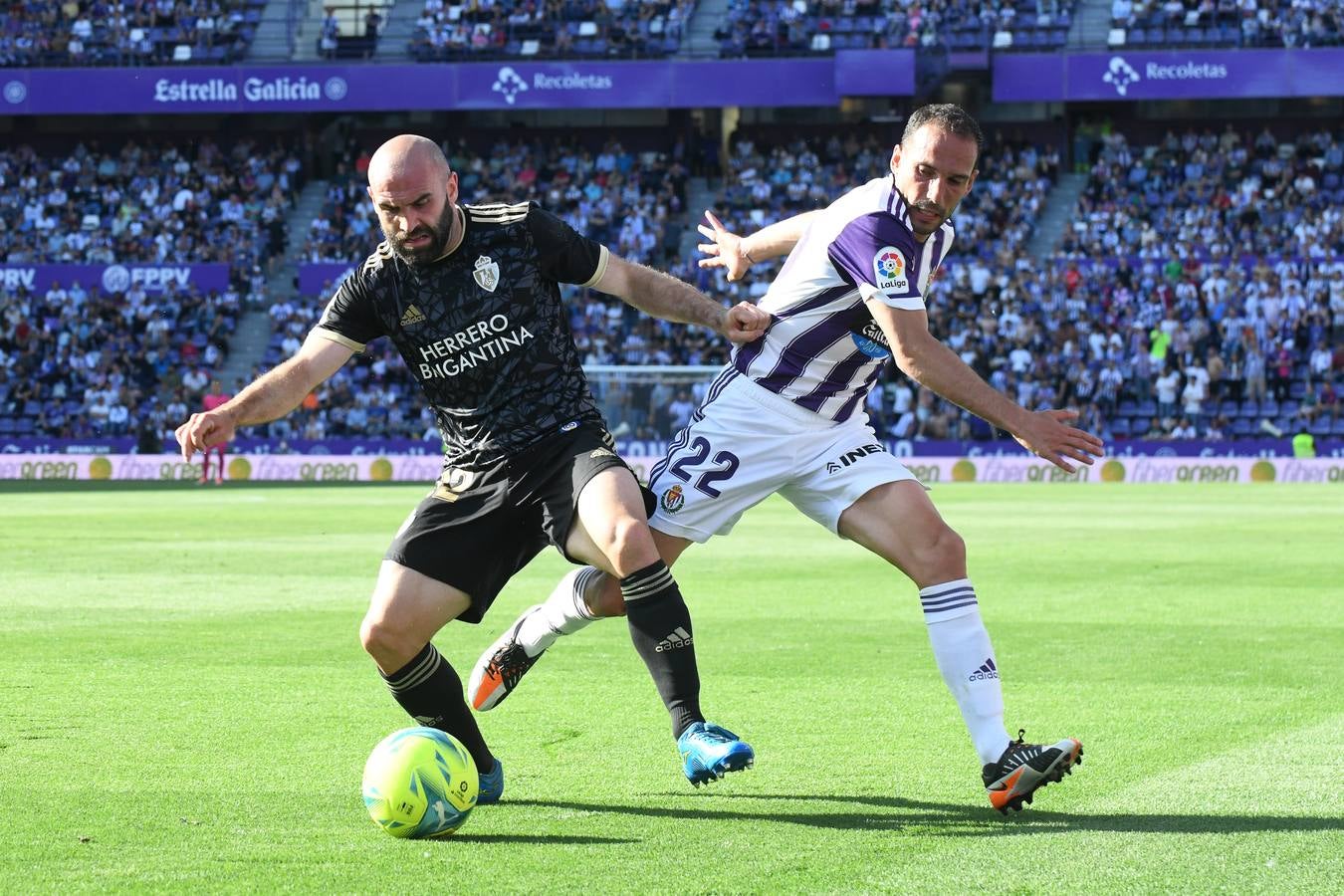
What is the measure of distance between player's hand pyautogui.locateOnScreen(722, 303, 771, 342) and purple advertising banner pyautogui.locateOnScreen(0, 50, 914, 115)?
126 ft

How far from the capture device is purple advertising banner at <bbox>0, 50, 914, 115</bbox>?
45188 mm

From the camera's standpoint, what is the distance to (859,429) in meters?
6.89

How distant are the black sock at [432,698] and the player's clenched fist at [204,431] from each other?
1021mm

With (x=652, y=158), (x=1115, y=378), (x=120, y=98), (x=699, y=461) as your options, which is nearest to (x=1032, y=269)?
(x=1115, y=378)

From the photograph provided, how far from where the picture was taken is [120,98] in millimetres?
47719

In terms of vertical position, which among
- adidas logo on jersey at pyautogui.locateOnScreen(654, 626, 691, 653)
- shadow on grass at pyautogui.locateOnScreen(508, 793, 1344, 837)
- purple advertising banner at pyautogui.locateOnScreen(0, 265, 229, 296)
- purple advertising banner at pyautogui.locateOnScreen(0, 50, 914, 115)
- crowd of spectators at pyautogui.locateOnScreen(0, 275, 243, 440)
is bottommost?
crowd of spectators at pyautogui.locateOnScreen(0, 275, 243, 440)

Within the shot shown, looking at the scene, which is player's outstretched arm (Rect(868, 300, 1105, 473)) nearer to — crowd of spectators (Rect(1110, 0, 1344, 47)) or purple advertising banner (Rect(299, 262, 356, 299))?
purple advertising banner (Rect(299, 262, 356, 299))

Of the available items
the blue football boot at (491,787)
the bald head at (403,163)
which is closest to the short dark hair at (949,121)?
the bald head at (403,163)

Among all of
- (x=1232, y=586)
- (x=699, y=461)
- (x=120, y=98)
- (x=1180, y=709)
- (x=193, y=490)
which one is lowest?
(x=193, y=490)

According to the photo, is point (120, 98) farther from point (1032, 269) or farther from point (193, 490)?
point (1032, 269)

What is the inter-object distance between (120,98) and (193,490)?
58.7 feet

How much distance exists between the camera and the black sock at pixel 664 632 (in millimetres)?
6027

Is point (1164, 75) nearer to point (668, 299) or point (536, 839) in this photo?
point (668, 299)

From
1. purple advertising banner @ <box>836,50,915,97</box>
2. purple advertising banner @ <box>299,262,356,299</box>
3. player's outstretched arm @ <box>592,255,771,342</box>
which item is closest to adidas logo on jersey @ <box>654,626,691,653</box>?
player's outstretched arm @ <box>592,255,771,342</box>
